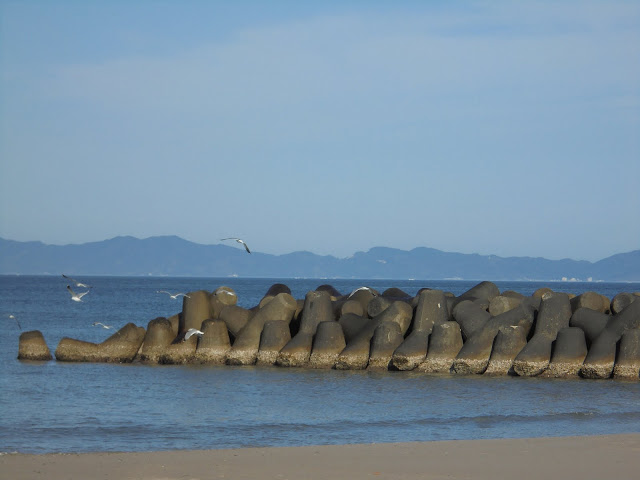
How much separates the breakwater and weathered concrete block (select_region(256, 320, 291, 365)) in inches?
1.0

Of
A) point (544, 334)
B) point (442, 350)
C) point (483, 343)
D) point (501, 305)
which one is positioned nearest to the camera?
point (544, 334)

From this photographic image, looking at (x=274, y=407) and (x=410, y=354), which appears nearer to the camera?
(x=274, y=407)

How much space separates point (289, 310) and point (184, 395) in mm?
5994

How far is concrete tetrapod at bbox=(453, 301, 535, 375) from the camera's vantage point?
2205 cm

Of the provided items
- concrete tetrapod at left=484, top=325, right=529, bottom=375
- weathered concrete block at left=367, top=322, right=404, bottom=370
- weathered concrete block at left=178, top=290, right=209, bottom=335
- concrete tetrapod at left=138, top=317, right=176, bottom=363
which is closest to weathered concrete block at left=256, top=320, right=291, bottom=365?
weathered concrete block at left=178, top=290, right=209, bottom=335

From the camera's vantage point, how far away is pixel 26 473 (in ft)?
39.1

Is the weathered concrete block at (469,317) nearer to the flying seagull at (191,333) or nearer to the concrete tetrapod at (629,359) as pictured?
the concrete tetrapod at (629,359)

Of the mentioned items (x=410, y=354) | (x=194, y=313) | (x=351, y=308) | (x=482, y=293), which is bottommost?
(x=410, y=354)

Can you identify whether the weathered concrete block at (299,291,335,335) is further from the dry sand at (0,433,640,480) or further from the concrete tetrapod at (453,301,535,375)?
the dry sand at (0,433,640,480)

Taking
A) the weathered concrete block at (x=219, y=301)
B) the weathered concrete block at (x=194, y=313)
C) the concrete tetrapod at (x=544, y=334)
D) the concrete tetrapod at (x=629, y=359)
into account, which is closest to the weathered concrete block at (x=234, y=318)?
A: the weathered concrete block at (x=219, y=301)

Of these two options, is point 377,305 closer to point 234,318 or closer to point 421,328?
point 421,328

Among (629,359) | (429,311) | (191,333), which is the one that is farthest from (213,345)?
(629,359)

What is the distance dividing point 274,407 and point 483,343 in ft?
20.9

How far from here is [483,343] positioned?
2241cm
